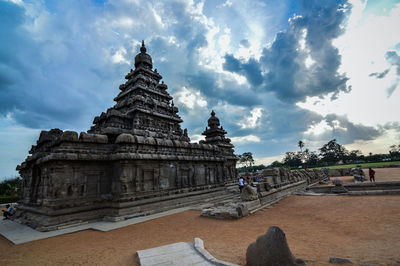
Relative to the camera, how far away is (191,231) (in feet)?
25.2

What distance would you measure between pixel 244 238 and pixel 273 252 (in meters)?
3.10

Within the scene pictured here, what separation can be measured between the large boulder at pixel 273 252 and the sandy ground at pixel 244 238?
2.72 ft

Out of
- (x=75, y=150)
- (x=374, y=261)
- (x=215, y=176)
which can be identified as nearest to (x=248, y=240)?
(x=374, y=261)

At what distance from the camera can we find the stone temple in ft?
33.3

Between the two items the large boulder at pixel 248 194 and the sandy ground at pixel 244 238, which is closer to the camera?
the sandy ground at pixel 244 238

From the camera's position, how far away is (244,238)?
6.32m

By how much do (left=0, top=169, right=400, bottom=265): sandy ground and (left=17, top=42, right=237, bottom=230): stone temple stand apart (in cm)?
227

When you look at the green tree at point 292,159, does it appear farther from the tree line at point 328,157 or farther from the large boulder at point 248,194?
the large boulder at point 248,194

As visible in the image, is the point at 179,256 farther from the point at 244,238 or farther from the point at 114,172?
the point at 114,172

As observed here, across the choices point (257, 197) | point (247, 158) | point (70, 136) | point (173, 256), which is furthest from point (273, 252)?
point (247, 158)

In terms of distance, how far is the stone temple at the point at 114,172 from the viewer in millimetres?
10141

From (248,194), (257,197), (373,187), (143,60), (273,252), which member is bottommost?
(373,187)

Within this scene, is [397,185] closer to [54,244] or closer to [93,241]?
[93,241]

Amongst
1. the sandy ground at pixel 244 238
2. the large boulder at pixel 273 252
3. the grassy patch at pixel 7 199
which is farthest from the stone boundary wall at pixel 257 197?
the grassy patch at pixel 7 199
